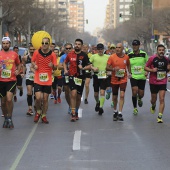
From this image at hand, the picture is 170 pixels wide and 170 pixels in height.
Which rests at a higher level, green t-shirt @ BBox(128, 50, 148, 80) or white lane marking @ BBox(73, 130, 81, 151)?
green t-shirt @ BBox(128, 50, 148, 80)

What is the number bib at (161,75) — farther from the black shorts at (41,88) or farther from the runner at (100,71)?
the black shorts at (41,88)

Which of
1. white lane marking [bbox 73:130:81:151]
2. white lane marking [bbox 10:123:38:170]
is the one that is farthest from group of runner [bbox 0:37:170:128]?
white lane marking [bbox 73:130:81:151]

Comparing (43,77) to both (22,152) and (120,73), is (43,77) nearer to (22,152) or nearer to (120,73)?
(120,73)

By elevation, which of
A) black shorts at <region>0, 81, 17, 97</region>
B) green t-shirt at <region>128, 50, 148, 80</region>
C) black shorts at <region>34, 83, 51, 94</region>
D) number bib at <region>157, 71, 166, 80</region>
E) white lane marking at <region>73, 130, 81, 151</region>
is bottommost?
white lane marking at <region>73, 130, 81, 151</region>

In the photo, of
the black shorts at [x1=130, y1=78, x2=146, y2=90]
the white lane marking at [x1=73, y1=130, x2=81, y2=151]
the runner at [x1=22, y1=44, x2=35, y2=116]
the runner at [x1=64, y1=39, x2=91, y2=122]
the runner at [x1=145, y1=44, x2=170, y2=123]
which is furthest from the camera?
the runner at [x1=22, y1=44, x2=35, y2=116]

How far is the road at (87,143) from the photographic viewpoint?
8320 millimetres

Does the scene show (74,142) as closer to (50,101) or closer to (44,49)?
(44,49)

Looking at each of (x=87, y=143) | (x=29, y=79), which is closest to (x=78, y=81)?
(x=29, y=79)

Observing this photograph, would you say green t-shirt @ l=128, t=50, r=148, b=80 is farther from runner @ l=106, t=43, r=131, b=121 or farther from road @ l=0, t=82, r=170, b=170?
road @ l=0, t=82, r=170, b=170

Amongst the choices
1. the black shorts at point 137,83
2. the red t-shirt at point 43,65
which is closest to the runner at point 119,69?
the black shorts at point 137,83

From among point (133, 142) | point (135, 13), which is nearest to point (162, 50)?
point (133, 142)

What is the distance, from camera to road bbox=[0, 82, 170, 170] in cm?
832

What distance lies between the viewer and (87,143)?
10102mm

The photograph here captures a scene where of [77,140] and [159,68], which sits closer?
[77,140]
